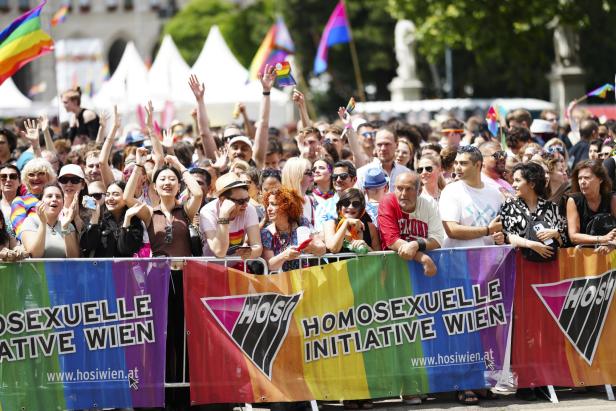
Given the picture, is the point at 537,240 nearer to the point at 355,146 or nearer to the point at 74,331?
the point at 355,146

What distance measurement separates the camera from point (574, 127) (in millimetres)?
16281

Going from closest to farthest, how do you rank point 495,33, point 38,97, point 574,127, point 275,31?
point 574,127, point 275,31, point 495,33, point 38,97

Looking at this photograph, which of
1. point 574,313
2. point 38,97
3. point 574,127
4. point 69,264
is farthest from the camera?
point 38,97

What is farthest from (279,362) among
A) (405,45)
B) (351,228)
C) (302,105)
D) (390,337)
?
(405,45)

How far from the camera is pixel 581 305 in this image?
31.7ft

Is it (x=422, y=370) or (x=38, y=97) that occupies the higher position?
(x=38, y=97)

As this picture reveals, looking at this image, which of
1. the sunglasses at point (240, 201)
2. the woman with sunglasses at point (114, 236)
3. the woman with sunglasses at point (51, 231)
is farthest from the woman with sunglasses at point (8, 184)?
the sunglasses at point (240, 201)

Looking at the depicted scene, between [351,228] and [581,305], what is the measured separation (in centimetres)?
186

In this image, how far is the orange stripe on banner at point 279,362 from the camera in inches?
360

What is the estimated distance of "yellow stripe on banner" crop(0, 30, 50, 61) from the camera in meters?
13.8

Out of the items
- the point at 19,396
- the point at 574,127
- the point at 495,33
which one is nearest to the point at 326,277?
the point at 19,396

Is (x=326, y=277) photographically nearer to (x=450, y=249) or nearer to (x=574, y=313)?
(x=450, y=249)

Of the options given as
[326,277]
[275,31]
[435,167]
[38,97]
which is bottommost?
[326,277]

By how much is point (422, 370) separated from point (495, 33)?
88.7 feet
